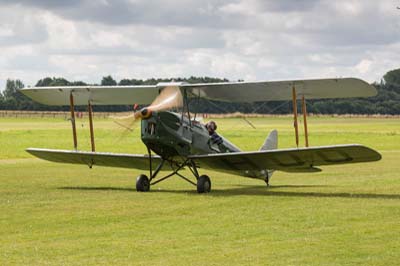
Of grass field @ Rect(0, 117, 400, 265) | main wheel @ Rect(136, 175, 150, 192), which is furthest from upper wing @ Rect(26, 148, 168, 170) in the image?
main wheel @ Rect(136, 175, 150, 192)

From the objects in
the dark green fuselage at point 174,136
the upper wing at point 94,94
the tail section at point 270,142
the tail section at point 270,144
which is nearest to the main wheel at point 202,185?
the dark green fuselage at point 174,136

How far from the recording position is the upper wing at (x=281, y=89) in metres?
18.2

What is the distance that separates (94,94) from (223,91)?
328 centimetres

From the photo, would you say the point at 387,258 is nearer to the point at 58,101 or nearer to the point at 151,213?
the point at 151,213

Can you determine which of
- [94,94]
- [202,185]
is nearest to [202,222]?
[202,185]

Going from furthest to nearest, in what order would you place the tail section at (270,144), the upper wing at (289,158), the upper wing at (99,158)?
the tail section at (270,144) < the upper wing at (99,158) < the upper wing at (289,158)

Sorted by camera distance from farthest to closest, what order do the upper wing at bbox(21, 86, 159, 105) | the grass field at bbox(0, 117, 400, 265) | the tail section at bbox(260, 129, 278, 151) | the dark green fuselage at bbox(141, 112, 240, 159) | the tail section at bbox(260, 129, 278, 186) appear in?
the tail section at bbox(260, 129, 278, 151) < the tail section at bbox(260, 129, 278, 186) < the upper wing at bbox(21, 86, 159, 105) < the dark green fuselage at bbox(141, 112, 240, 159) < the grass field at bbox(0, 117, 400, 265)

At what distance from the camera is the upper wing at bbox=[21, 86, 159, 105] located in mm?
19984

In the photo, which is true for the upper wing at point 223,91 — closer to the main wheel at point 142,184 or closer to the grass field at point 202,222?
the main wheel at point 142,184

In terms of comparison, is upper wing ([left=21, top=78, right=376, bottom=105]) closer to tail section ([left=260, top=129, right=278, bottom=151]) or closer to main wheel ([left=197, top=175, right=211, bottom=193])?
main wheel ([left=197, top=175, right=211, bottom=193])

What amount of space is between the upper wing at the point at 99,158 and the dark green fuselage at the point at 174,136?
134cm

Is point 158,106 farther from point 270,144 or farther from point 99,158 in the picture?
point 270,144

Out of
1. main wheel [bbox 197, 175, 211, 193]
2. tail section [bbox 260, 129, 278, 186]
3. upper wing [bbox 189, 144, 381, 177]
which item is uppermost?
tail section [bbox 260, 129, 278, 186]

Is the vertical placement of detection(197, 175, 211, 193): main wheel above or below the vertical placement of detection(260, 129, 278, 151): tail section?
below
